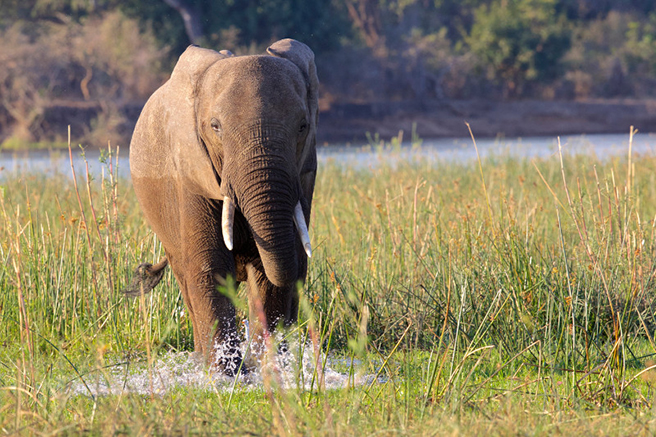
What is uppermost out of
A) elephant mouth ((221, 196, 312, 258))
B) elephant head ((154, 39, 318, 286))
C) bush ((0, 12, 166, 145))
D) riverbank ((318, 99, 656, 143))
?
elephant head ((154, 39, 318, 286))

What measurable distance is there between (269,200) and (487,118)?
3739 cm

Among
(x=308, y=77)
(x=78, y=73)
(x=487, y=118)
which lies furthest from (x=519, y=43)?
(x=308, y=77)

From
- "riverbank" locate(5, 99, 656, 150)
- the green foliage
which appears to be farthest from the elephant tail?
the green foliage

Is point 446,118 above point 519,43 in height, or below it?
below

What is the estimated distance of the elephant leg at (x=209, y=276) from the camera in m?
4.09

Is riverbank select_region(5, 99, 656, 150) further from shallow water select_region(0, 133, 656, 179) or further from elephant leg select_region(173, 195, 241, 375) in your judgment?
elephant leg select_region(173, 195, 241, 375)

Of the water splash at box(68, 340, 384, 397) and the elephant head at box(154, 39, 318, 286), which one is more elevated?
the elephant head at box(154, 39, 318, 286)

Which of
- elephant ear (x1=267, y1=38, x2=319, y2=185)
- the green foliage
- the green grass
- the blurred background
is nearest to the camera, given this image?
the green grass

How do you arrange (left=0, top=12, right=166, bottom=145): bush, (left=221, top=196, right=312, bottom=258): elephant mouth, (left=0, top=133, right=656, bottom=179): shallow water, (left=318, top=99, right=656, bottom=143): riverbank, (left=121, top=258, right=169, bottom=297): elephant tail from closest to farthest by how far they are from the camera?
(left=221, top=196, right=312, bottom=258): elephant mouth
(left=121, top=258, right=169, bottom=297): elephant tail
(left=0, top=133, right=656, bottom=179): shallow water
(left=0, top=12, right=166, bottom=145): bush
(left=318, top=99, right=656, bottom=143): riverbank

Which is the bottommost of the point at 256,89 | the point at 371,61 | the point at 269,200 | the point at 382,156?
the point at 371,61

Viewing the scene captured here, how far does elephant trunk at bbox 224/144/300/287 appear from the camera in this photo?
360 cm

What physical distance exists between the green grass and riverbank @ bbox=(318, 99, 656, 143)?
1184 inches

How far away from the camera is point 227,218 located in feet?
12.3

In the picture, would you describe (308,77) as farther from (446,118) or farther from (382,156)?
(446,118)
